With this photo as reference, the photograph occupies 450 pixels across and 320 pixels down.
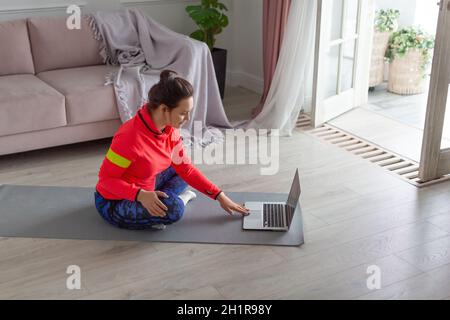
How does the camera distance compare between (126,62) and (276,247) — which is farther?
(126,62)

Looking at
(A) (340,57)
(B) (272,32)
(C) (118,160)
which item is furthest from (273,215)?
(A) (340,57)

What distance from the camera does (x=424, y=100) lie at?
4859 millimetres

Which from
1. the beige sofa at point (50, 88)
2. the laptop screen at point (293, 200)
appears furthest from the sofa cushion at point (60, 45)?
the laptop screen at point (293, 200)

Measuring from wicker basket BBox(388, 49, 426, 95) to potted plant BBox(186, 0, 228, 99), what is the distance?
55.9 inches

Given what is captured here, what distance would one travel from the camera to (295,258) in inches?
102

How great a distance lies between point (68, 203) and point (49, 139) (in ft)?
2.11

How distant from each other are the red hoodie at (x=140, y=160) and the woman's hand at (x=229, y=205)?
0.03 m

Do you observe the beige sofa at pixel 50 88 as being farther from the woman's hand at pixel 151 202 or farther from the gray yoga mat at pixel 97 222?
the woman's hand at pixel 151 202

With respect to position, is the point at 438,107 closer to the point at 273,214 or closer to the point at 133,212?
the point at 273,214

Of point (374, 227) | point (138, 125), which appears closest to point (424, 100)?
point (374, 227)

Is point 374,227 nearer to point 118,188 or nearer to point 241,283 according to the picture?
point 241,283
